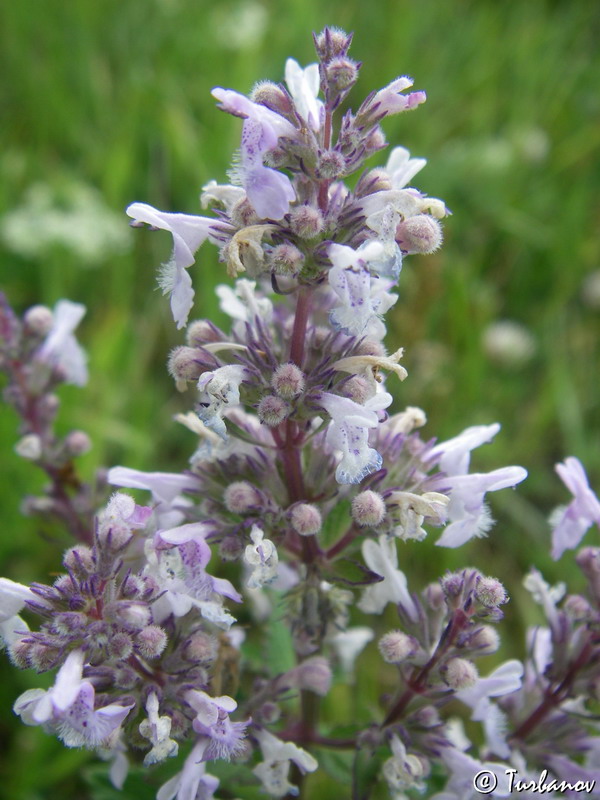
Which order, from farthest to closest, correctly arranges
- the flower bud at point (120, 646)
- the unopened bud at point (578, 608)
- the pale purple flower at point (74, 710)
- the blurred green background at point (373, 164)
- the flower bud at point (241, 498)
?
1. the blurred green background at point (373, 164)
2. the unopened bud at point (578, 608)
3. the flower bud at point (241, 498)
4. the flower bud at point (120, 646)
5. the pale purple flower at point (74, 710)

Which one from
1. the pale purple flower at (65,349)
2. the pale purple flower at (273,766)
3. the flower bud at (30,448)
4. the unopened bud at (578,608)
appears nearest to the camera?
the pale purple flower at (273,766)

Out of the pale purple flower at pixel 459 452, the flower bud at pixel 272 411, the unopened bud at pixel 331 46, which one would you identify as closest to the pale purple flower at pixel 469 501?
the pale purple flower at pixel 459 452

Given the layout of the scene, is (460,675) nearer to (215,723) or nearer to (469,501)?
(469,501)

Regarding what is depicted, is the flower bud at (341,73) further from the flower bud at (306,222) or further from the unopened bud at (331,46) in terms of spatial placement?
the flower bud at (306,222)

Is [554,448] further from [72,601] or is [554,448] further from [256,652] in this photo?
[72,601]

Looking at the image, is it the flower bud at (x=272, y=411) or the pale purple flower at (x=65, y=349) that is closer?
the flower bud at (x=272, y=411)

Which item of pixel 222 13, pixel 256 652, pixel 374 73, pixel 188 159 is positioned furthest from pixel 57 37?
pixel 256 652

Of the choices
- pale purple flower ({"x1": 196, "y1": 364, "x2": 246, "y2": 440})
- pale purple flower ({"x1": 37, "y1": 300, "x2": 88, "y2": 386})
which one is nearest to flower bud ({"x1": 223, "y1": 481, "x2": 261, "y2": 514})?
pale purple flower ({"x1": 196, "y1": 364, "x2": 246, "y2": 440})
